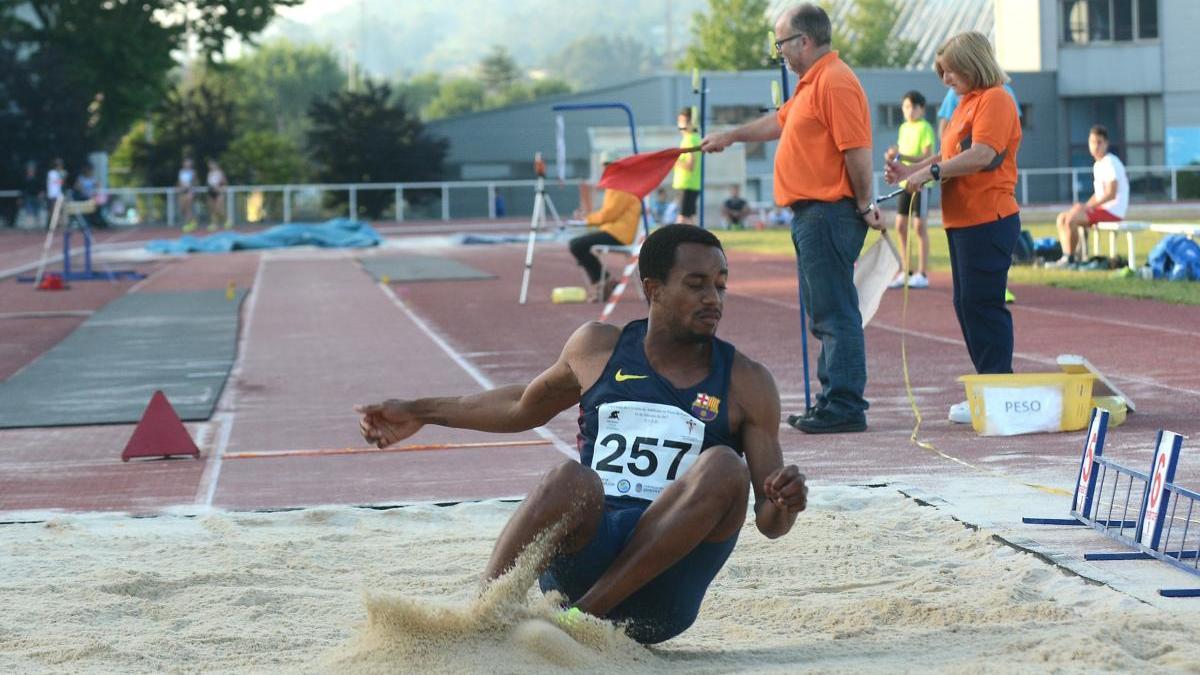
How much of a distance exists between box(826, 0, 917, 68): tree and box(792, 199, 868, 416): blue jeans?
86.8 meters

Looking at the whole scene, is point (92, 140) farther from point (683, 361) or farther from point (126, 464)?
point (683, 361)

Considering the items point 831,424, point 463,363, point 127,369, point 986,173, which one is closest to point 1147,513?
point 831,424

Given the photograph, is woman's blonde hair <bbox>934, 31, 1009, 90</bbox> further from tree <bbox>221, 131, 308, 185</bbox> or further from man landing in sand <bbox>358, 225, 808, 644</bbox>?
tree <bbox>221, 131, 308, 185</bbox>

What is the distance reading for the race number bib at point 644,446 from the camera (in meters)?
4.55

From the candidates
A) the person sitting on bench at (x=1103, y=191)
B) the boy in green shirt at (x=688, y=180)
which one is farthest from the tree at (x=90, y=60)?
the person sitting on bench at (x=1103, y=191)

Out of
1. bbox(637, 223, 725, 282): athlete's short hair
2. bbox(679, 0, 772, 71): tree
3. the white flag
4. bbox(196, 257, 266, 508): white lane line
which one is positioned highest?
bbox(679, 0, 772, 71): tree

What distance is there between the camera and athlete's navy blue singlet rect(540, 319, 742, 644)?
4484 mm

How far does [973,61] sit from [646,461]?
14.6 ft

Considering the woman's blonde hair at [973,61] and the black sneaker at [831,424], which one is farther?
the black sneaker at [831,424]

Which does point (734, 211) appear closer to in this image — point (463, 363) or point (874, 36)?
point (463, 363)

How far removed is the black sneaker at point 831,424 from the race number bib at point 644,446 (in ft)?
13.4

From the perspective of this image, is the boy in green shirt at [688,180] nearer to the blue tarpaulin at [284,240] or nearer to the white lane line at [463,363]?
the white lane line at [463,363]

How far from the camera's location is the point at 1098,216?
1916 cm

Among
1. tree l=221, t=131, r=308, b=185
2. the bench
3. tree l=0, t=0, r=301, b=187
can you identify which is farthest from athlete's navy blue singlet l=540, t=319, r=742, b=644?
tree l=221, t=131, r=308, b=185
